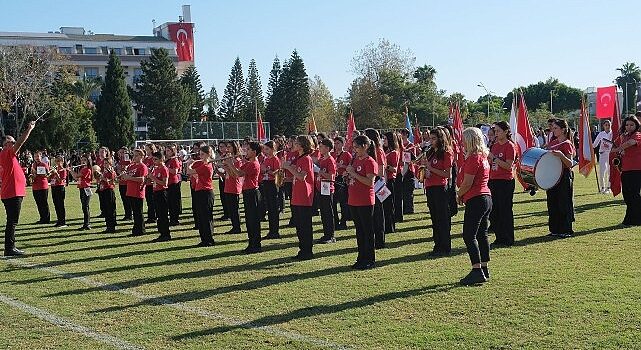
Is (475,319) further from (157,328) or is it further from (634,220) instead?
(634,220)

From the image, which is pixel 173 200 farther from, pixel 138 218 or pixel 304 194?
pixel 304 194

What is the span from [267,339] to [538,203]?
43.0ft

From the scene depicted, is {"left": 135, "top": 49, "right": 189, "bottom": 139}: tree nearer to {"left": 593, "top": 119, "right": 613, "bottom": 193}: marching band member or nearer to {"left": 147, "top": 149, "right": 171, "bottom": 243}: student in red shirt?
{"left": 593, "top": 119, "right": 613, "bottom": 193}: marching band member

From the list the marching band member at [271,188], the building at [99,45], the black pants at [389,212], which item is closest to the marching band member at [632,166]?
the black pants at [389,212]

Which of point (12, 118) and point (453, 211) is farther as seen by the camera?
point (12, 118)

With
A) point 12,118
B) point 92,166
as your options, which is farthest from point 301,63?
point 92,166

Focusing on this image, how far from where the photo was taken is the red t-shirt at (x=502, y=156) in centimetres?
1124

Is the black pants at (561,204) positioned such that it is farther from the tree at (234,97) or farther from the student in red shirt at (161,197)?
the tree at (234,97)

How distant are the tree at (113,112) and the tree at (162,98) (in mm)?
7584

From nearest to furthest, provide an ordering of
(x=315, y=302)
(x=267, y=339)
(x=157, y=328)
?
(x=267, y=339) → (x=157, y=328) → (x=315, y=302)

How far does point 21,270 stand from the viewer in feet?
37.8

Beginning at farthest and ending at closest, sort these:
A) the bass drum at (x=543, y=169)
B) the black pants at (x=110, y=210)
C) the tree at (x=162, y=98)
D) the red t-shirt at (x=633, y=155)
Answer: the tree at (x=162, y=98), the black pants at (x=110, y=210), the red t-shirt at (x=633, y=155), the bass drum at (x=543, y=169)

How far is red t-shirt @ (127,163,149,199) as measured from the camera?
15.5m

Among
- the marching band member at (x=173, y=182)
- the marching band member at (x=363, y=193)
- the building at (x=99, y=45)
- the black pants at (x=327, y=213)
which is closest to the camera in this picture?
the marching band member at (x=363, y=193)
